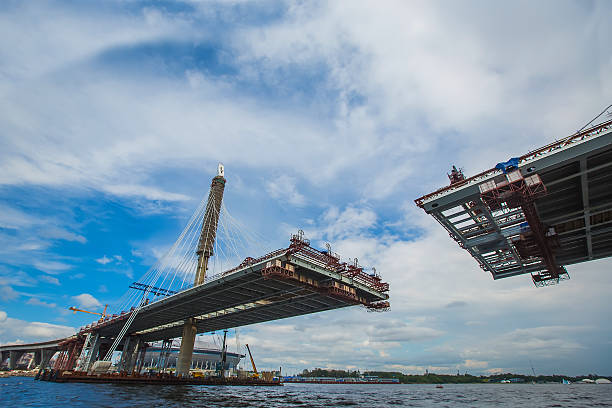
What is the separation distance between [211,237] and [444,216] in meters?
52.3

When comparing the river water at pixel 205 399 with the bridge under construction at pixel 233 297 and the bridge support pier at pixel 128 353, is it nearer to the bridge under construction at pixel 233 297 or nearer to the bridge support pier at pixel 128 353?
the bridge under construction at pixel 233 297

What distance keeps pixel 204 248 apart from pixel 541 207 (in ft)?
190

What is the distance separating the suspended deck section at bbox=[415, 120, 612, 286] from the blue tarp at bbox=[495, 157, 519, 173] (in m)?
0.06

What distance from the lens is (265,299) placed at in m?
51.2

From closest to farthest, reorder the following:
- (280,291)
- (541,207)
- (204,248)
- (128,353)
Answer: (541,207) → (280,291) → (204,248) → (128,353)

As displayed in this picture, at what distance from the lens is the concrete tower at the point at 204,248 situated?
60.8m

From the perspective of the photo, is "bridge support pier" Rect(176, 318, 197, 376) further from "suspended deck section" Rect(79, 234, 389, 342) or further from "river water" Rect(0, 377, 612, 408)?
"river water" Rect(0, 377, 612, 408)

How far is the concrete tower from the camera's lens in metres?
60.8

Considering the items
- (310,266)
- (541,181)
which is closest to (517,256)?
(541,181)

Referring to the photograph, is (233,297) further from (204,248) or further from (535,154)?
(535,154)

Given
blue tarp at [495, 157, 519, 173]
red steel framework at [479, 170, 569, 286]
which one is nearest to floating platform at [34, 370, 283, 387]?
red steel framework at [479, 170, 569, 286]

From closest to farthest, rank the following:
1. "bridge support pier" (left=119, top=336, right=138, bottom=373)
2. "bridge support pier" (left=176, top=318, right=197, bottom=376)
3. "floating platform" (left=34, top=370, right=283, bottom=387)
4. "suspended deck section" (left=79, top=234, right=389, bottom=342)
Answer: "suspended deck section" (left=79, top=234, right=389, bottom=342), "floating platform" (left=34, top=370, right=283, bottom=387), "bridge support pier" (left=176, top=318, right=197, bottom=376), "bridge support pier" (left=119, top=336, right=138, bottom=373)

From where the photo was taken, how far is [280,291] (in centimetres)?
4500

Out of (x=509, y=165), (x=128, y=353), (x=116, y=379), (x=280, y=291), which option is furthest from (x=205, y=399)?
(x=128, y=353)
